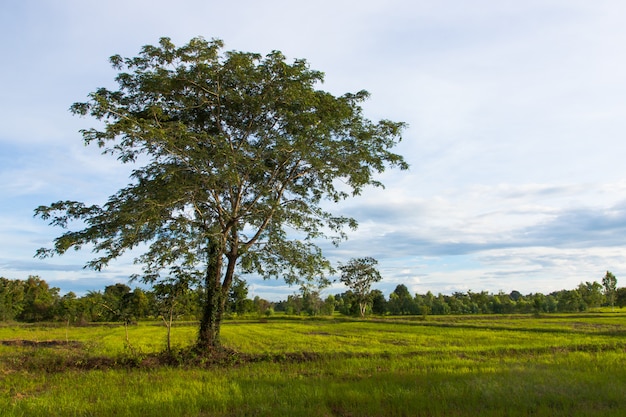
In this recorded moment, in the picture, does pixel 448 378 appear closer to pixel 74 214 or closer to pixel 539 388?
pixel 539 388

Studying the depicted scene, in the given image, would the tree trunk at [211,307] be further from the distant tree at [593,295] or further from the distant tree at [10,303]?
the distant tree at [593,295]

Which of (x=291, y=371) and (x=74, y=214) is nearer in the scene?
(x=291, y=371)

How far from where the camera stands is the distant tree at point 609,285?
8512cm

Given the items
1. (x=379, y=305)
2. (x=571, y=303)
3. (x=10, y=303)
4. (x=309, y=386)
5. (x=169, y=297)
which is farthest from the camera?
(x=379, y=305)

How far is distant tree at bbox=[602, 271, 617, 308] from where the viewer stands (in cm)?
8512

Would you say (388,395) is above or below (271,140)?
below

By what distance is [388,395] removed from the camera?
9141 mm

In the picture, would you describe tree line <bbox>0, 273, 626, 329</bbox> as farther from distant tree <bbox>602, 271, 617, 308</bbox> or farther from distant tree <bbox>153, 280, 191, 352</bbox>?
distant tree <bbox>153, 280, 191, 352</bbox>

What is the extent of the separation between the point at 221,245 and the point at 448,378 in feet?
29.9

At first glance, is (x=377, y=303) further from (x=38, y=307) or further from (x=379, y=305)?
(x=38, y=307)

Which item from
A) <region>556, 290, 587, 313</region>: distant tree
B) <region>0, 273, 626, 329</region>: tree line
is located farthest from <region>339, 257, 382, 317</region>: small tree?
<region>556, 290, 587, 313</region>: distant tree

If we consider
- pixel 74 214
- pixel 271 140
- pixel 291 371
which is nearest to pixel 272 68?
pixel 271 140

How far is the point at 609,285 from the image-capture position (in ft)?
282

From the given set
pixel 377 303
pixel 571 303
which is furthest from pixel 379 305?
pixel 571 303
